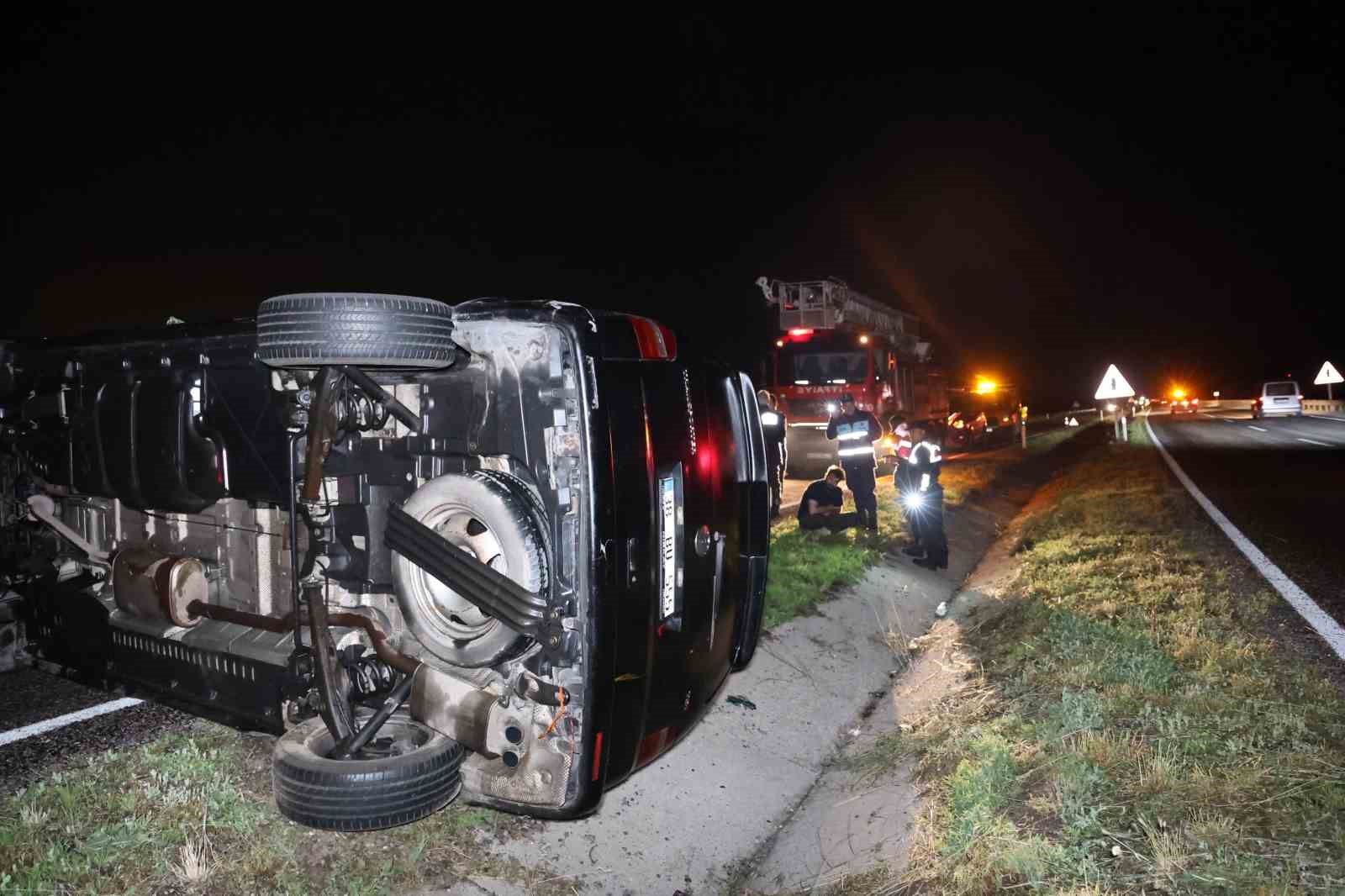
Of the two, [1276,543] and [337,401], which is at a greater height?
[337,401]

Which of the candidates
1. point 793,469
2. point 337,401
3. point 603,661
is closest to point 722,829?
point 603,661

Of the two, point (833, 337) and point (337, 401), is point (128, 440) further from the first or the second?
point (833, 337)

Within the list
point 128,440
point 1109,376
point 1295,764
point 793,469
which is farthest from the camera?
point 1109,376

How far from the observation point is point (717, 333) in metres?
40.9

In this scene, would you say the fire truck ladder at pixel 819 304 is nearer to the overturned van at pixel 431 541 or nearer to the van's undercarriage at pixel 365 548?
the overturned van at pixel 431 541

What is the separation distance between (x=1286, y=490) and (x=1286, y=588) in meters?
7.02

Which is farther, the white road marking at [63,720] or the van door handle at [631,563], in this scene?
the white road marking at [63,720]

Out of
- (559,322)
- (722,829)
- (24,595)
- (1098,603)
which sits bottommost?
(722,829)

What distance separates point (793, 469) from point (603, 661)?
1371 centimetres

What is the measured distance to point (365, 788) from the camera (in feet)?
10.4

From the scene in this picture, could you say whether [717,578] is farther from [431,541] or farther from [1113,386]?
[1113,386]

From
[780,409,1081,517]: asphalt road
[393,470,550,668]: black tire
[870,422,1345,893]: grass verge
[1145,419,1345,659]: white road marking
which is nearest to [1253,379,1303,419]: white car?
[780,409,1081,517]: asphalt road

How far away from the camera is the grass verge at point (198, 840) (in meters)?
3.29

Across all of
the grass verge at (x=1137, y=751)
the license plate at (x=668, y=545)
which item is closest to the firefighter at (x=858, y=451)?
the grass verge at (x=1137, y=751)
